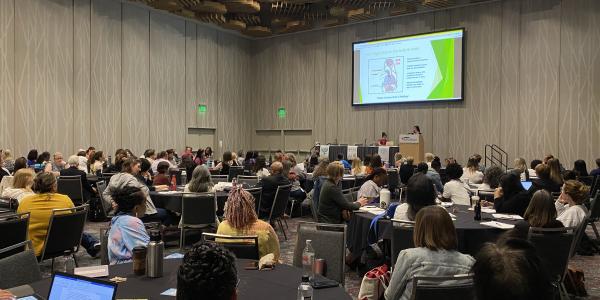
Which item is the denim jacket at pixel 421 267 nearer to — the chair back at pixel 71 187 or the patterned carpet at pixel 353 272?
the patterned carpet at pixel 353 272

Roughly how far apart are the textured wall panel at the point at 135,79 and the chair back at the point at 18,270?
1428 cm

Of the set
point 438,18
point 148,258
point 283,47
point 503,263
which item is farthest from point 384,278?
point 283,47

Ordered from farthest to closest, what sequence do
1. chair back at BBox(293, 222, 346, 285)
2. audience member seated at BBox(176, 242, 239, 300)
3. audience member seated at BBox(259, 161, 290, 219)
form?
audience member seated at BBox(259, 161, 290, 219) → chair back at BBox(293, 222, 346, 285) → audience member seated at BBox(176, 242, 239, 300)

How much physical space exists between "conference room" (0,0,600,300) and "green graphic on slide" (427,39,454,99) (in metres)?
0.07

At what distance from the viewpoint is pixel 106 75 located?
1600 cm

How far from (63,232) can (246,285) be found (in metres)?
2.98

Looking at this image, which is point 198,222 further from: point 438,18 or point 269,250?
point 438,18

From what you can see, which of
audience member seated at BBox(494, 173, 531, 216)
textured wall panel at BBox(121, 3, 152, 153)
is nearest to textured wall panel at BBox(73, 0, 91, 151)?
textured wall panel at BBox(121, 3, 152, 153)

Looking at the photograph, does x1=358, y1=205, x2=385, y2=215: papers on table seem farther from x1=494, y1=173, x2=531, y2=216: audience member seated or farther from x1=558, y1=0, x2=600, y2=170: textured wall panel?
x1=558, y1=0, x2=600, y2=170: textured wall panel

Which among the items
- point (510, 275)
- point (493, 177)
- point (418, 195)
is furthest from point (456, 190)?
point (510, 275)

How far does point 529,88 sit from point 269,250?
14.0 metres

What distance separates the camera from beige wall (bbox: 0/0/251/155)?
13.9 meters

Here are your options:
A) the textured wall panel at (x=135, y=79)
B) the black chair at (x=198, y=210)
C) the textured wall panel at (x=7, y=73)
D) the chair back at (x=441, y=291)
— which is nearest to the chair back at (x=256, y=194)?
the black chair at (x=198, y=210)

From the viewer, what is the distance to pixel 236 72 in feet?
68.7
